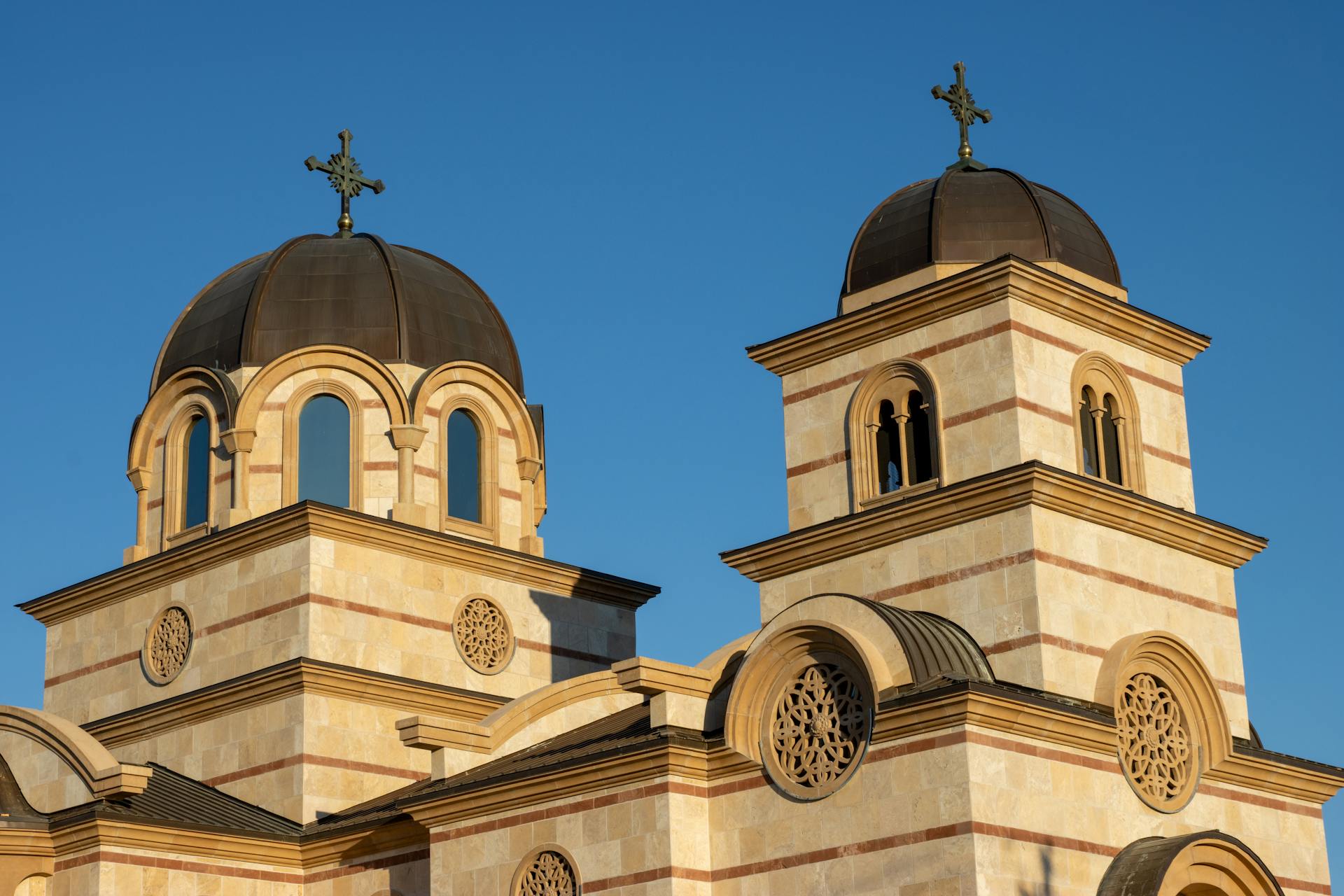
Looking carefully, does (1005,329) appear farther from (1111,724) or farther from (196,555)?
(196,555)

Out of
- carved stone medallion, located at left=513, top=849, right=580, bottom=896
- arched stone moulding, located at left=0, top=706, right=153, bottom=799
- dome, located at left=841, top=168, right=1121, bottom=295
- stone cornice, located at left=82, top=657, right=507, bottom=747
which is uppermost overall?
dome, located at left=841, top=168, right=1121, bottom=295

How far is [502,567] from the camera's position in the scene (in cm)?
3284

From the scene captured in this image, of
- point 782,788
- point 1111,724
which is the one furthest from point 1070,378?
point 782,788

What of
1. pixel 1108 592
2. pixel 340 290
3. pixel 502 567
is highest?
pixel 340 290

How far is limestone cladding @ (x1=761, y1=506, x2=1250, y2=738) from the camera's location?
79.5 feet

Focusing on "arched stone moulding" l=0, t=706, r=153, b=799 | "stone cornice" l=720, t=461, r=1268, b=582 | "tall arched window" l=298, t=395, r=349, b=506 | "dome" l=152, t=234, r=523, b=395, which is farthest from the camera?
"dome" l=152, t=234, r=523, b=395

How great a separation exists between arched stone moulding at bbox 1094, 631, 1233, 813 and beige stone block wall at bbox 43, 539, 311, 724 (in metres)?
12.3

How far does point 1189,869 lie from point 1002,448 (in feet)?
18.3

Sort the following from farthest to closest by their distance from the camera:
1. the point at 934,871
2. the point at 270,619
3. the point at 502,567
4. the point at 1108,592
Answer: the point at 502,567 < the point at 270,619 < the point at 1108,592 < the point at 934,871

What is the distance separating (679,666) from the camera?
2462cm

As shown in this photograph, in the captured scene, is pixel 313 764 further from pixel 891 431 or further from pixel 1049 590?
pixel 1049 590

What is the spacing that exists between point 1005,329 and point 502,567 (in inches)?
410

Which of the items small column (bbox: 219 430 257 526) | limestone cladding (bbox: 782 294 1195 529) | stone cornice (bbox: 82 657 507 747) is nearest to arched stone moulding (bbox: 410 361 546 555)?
small column (bbox: 219 430 257 526)

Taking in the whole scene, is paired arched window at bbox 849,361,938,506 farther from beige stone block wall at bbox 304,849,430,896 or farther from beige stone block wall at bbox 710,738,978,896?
beige stone block wall at bbox 304,849,430,896
